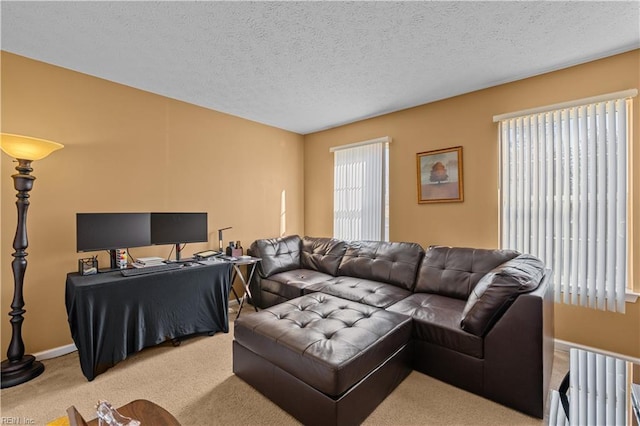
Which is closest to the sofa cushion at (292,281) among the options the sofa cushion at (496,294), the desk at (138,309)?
the desk at (138,309)

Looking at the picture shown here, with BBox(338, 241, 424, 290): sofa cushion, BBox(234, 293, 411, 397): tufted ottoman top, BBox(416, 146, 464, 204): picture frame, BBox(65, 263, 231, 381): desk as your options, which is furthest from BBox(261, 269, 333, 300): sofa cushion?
BBox(416, 146, 464, 204): picture frame

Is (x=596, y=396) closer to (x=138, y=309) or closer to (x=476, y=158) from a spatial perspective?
(x=476, y=158)

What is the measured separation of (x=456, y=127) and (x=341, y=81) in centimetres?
142

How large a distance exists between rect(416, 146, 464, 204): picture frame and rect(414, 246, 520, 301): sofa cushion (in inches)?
27.1

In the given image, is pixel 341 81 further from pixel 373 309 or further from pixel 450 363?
pixel 450 363

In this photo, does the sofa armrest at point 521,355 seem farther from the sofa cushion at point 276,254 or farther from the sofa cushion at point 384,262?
the sofa cushion at point 276,254

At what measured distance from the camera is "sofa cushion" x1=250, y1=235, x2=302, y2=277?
3.71 meters

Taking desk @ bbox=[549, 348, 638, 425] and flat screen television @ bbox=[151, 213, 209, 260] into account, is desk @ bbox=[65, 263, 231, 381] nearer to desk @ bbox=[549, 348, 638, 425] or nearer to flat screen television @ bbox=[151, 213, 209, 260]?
flat screen television @ bbox=[151, 213, 209, 260]

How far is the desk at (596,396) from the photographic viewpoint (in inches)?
47.1

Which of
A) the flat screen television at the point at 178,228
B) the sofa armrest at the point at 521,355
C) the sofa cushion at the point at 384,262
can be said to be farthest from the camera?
the sofa cushion at the point at 384,262

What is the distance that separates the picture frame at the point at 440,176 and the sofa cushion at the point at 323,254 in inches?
47.6

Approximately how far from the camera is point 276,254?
3885mm

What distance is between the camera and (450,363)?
2.11 meters

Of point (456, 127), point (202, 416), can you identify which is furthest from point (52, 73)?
point (456, 127)
